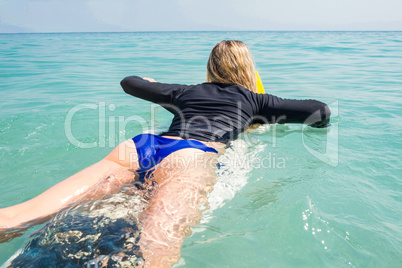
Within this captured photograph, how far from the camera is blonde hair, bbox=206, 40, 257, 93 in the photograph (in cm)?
271

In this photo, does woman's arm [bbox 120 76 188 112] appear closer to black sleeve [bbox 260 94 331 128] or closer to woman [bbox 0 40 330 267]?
woman [bbox 0 40 330 267]

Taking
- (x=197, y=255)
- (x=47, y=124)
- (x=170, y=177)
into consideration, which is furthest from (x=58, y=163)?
(x=197, y=255)

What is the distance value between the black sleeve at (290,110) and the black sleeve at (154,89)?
29.0 inches

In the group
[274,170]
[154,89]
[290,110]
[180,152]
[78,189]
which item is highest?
[154,89]

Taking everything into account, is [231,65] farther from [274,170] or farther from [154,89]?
[274,170]

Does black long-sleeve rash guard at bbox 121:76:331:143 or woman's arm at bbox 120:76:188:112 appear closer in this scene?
black long-sleeve rash guard at bbox 121:76:331:143

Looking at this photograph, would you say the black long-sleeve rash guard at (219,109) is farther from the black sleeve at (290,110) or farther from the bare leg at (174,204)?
the bare leg at (174,204)

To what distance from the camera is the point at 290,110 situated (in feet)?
8.66

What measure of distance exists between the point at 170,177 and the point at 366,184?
1.75 meters

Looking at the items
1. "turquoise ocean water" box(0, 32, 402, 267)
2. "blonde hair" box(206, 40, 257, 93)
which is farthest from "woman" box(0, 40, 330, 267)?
"turquoise ocean water" box(0, 32, 402, 267)

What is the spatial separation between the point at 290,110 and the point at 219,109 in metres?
0.63

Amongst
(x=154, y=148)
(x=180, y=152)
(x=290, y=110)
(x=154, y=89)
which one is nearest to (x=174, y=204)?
(x=180, y=152)

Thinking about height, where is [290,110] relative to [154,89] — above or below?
below

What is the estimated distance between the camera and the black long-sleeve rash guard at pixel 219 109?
97.9 inches
